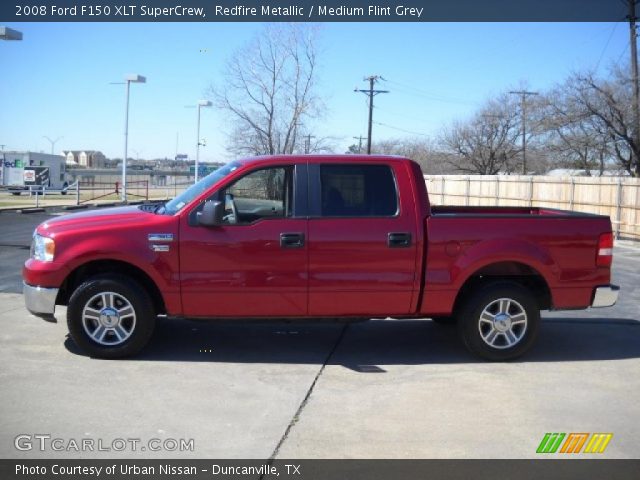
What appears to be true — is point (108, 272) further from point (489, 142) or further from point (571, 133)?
point (489, 142)

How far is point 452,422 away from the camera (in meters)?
4.78

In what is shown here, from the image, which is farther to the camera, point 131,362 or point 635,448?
point 131,362

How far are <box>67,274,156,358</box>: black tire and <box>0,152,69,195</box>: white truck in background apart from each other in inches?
1893

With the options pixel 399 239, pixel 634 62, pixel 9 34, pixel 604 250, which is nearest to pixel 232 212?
pixel 399 239

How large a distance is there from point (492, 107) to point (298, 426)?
53128mm

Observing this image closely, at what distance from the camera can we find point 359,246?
6.01 meters

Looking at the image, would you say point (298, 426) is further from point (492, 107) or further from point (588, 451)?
point (492, 107)

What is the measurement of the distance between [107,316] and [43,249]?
85 centimetres

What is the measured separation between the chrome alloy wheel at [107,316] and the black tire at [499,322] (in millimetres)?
3110

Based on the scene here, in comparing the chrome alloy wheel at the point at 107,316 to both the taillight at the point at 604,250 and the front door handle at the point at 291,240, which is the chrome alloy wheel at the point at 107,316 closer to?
the front door handle at the point at 291,240

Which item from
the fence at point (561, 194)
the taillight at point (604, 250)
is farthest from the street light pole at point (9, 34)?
the fence at point (561, 194)

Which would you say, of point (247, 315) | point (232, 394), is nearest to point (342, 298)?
point (247, 315)

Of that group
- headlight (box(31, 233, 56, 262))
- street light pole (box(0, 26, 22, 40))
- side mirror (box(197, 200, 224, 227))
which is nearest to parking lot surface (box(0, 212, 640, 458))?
headlight (box(31, 233, 56, 262))
